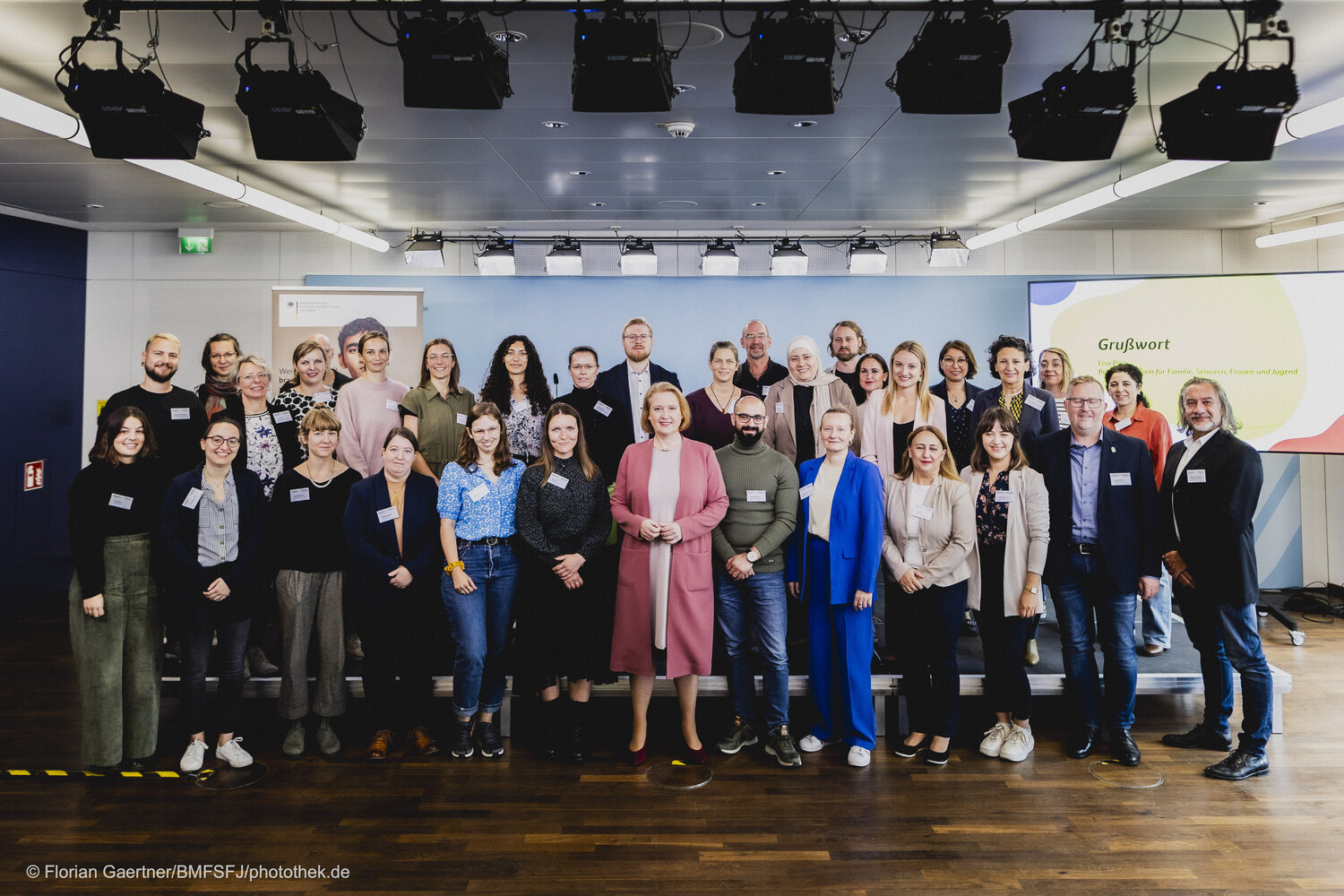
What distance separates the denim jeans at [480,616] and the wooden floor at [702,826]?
0.39 metres

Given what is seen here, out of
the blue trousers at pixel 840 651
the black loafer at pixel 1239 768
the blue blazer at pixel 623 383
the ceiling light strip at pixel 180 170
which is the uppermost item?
the ceiling light strip at pixel 180 170

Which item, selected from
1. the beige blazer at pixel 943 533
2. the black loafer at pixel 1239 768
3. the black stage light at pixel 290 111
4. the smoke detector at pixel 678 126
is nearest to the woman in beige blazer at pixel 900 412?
the beige blazer at pixel 943 533

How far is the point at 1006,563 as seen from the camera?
355 centimetres

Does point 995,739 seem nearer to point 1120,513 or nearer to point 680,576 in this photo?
point 1120,513

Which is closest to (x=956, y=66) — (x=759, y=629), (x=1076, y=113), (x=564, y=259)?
(x=1076, y=113)

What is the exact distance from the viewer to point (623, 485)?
3.60 metres

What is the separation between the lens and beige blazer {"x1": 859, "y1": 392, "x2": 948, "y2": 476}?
4.12 metres

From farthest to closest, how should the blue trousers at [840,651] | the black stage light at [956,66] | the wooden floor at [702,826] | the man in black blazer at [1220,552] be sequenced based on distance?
the blue trousers at [840,651]
the man in black blazer at [1220,552]
the black stage light at [956,66]
the wooden floor at [702,826]

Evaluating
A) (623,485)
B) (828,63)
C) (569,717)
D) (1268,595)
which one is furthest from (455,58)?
(1268,595)

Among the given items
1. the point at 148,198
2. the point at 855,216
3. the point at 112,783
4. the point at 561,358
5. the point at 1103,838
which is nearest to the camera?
the point at 1103,838

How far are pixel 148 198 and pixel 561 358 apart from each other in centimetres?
366

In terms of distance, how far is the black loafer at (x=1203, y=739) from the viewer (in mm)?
3766

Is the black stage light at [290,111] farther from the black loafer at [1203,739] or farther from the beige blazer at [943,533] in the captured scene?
the black loafer at [1203,739]

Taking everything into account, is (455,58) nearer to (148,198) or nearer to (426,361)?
(426,361)
